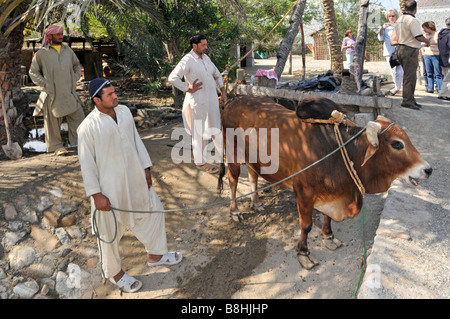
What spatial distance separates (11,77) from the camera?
6.93 meters

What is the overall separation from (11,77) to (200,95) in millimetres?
3508

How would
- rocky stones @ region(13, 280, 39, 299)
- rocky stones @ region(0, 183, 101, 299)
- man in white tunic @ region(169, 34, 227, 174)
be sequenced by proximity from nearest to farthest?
rocky stones @ region(13, 280, 39, 299), rocky stones @ region(0, 183, 101, 299), man in white tunic @ region(169, 34, 227, 174)

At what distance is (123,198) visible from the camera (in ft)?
12.3

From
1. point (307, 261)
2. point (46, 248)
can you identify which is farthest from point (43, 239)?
point (307, 261)

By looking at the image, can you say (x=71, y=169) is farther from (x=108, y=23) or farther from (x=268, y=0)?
(x=268, y=0)

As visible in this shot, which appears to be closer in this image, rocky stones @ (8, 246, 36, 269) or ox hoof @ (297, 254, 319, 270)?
ox hoof @ (297, 254, 319, 270)

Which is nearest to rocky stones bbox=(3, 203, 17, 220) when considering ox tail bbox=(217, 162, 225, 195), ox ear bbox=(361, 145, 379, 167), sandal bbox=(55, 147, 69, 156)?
sandal bbox=(55, 147, 69, 156)

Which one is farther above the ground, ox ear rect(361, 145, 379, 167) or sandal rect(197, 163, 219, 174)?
ox ear rect(361, 145, 379, 167)

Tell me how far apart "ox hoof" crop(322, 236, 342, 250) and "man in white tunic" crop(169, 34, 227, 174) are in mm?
1968

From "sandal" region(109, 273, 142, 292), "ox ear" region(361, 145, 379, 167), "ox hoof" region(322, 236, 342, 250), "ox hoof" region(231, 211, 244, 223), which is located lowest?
"sandal" region(109, 273, 142, 292)

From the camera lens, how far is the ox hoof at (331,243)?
4195 millimetres

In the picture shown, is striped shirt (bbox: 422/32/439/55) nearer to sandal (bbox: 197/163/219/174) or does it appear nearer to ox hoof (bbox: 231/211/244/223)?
sandal (bbox: 197/163/219/174)

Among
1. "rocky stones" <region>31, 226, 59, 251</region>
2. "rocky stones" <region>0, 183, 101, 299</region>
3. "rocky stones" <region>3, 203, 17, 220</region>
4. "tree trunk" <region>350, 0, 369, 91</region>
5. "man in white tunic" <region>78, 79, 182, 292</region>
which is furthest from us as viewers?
"tree trunk" <region>350, 0, 369, 91</region>

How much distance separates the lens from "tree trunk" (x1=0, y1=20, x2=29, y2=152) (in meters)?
6.55
